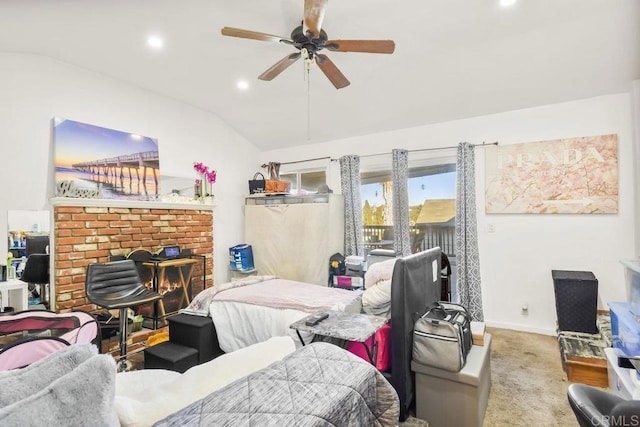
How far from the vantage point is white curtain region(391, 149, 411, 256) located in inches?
173

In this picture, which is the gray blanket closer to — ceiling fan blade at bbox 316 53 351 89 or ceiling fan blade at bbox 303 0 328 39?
ceiling fan blade at bbox 303 0 328 39

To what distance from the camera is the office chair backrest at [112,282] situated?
2664 mm

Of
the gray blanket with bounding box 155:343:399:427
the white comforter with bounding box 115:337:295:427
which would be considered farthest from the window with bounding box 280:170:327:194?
the gray blanket with bounding box 155:343:399:427

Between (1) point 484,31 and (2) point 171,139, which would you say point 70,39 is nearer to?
(2) point 171,139

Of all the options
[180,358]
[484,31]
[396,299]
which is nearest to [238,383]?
[396,299]

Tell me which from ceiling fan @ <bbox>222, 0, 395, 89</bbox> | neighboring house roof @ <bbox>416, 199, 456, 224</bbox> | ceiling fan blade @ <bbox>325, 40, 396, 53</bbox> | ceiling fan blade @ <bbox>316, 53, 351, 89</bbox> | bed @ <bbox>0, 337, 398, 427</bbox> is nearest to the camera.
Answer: bed @ <bbox>0, 337, 398, 427</bbox>

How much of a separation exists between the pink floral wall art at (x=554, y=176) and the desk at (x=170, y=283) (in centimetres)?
388

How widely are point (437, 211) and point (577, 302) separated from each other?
1830 mm

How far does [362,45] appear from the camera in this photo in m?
2.30

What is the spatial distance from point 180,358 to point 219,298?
608 mm

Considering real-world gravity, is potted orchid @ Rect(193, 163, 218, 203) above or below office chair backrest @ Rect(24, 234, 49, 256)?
above

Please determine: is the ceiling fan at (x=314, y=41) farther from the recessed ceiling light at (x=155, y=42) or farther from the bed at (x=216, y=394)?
the bed at (x=216, y=394)

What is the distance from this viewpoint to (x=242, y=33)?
224 cm

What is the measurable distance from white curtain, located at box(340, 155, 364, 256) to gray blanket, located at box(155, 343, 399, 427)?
360cm
